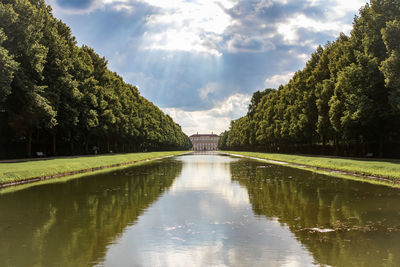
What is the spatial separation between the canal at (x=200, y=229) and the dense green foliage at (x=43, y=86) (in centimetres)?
2260

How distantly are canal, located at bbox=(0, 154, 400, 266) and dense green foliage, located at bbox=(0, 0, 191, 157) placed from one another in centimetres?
2260

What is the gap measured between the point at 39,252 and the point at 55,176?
19.5 meters

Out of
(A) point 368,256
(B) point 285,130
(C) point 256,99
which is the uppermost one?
(C) point 256,99

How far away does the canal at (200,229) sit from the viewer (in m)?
6.74

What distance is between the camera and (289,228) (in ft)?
30.1

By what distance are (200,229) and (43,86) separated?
33.6m

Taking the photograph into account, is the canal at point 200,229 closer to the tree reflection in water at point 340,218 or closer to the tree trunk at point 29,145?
the tree reflection in water at point 340,218

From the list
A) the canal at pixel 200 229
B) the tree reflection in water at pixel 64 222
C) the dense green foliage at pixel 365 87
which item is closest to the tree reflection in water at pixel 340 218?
the canal at pixel 200 229

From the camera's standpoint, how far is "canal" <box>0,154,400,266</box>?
6.74 metres

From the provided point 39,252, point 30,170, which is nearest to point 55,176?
point 30,170

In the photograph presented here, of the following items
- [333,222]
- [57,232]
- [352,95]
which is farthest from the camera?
[352,95]

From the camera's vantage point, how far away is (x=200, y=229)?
9109 millimetres

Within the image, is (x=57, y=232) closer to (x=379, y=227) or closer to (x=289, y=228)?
(x=289, y=228)

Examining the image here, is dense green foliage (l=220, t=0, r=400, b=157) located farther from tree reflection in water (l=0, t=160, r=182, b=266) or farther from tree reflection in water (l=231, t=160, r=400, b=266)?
tree reflection in water (l=0, t=160, r=182, b=266)
